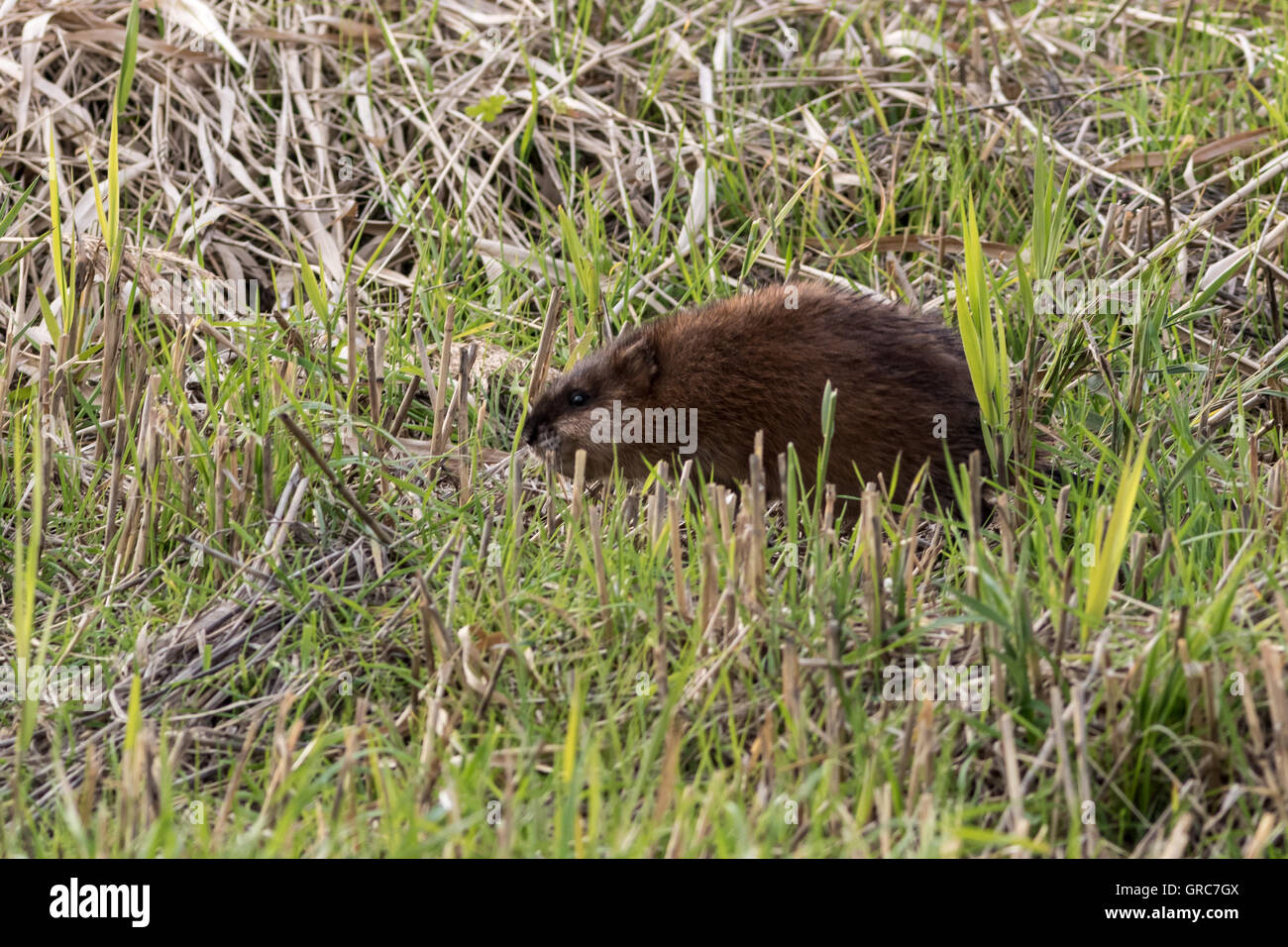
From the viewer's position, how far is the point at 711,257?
5082 mm

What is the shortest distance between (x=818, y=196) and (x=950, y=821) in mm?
3322

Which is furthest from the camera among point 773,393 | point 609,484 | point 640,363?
point 640,363

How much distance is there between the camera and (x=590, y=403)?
443 cm

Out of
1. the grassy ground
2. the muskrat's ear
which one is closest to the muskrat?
the muskrat's ear

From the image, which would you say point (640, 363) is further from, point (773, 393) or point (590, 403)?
point (773, 393)

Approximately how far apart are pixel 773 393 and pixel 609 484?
542 millimetres

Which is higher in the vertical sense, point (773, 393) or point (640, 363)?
point (640, 363)

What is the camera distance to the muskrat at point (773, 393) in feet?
13.4

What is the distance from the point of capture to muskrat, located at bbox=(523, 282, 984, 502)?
4.09 m

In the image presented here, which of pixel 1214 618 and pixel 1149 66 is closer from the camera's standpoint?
pixel 1214 618

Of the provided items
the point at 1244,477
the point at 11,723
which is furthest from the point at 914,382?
the point at 11,723

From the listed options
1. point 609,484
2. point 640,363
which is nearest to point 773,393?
point 640,363

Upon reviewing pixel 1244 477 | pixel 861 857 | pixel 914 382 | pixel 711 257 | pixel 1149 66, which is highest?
pixel 1149 66
